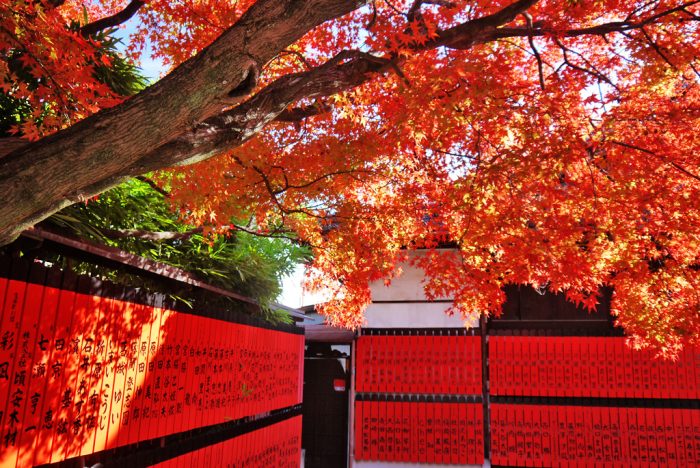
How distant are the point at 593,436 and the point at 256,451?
283 inches

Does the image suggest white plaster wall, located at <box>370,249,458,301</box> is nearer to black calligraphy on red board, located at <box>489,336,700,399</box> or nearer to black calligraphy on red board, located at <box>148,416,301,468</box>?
black calligraphy on red board, located at <box>489,336,700,399</box>

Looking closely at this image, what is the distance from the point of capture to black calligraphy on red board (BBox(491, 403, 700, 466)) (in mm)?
10125

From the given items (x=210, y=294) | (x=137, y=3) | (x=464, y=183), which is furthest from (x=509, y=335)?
(x=137, y=3)

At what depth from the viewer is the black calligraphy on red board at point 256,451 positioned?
5.87m

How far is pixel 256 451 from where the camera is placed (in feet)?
24.6

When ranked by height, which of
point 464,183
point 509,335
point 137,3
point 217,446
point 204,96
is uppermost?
point 137,3

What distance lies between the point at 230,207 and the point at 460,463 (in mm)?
7825

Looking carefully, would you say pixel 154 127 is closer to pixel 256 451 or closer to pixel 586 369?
pixel 256 451

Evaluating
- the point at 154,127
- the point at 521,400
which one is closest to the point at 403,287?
the point at 521,400

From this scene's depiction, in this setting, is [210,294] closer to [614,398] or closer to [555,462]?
[555,462]

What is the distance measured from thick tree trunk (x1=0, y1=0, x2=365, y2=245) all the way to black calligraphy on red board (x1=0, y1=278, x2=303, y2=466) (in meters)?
0.90

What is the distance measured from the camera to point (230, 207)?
670cm

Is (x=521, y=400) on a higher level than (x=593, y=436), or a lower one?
higher

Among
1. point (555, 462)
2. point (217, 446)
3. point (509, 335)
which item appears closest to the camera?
point (217, 446)
